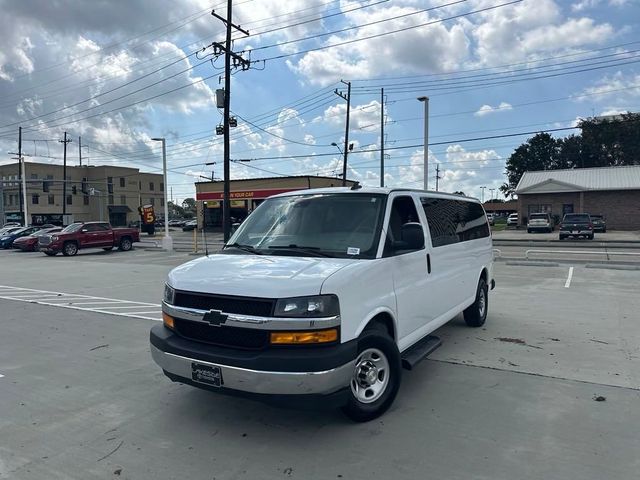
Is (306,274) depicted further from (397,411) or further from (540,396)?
(540,396)

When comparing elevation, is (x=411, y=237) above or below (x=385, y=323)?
above

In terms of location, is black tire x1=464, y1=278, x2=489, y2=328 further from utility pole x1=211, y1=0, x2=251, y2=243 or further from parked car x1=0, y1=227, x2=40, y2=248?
parked car x1=0, y1=227, x2=40, y2=248

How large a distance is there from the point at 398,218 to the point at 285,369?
82.4 inches

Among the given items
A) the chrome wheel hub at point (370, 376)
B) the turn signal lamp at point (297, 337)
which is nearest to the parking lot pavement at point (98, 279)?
the chrome wheel hub at point (370, 376)

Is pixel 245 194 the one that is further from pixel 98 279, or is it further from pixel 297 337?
pixel 297 337

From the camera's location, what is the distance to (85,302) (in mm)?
10430

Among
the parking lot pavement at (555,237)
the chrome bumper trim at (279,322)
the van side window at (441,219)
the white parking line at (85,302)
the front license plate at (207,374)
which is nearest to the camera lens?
→ the chrome bumper trim at (279,322)

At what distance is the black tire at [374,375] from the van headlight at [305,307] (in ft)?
1.55

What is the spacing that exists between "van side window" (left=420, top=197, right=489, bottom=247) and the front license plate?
2876 mm

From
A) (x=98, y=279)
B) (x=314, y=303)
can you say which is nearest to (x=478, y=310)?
(x=314, y=303)

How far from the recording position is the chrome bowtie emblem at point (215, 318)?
3732 mm

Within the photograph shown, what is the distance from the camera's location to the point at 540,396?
15.1 feet

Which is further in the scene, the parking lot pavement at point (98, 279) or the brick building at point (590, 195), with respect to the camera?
the brick building at point (590, 195)

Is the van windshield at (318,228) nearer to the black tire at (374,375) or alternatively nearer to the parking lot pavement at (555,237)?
the black tire at (374,375)
